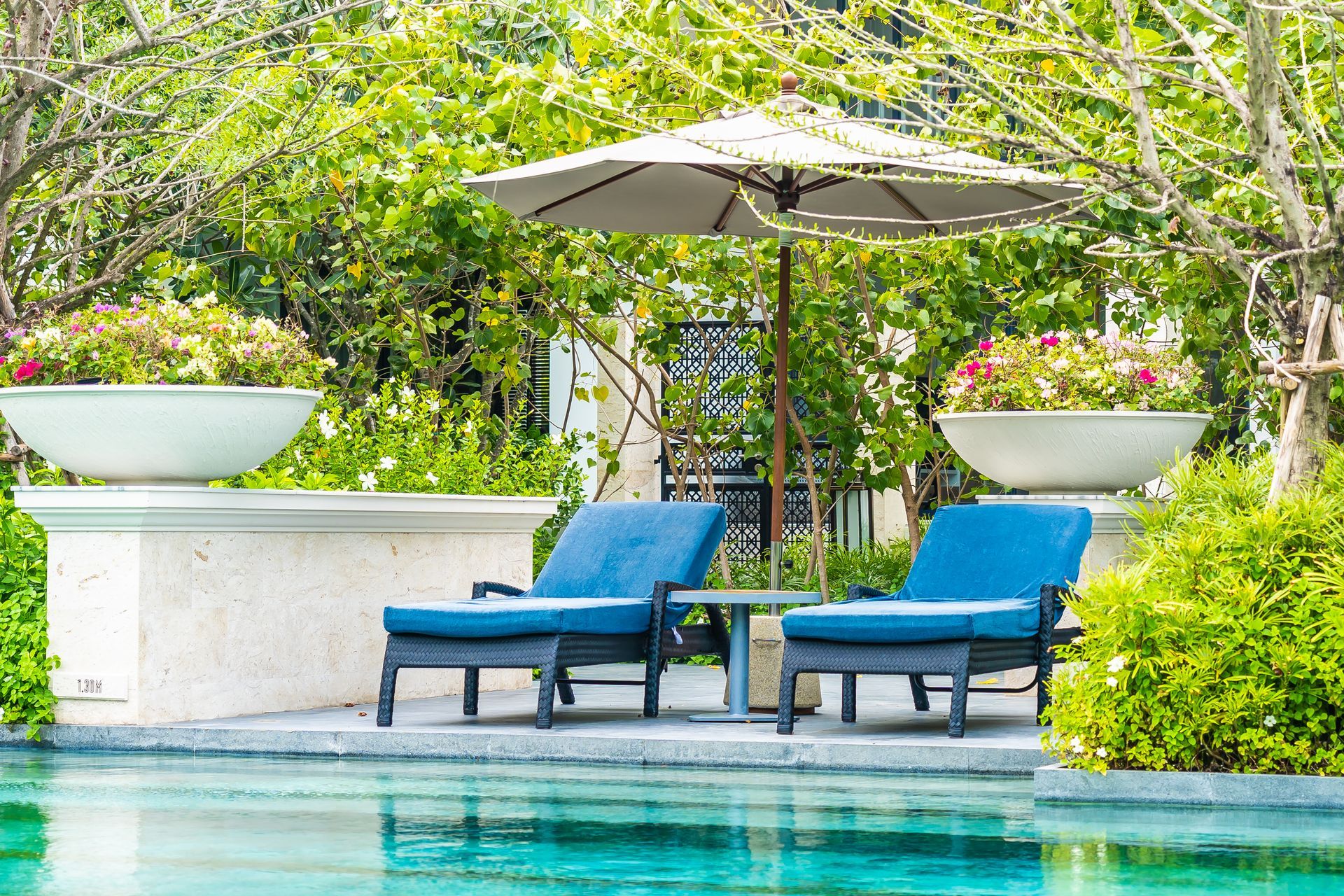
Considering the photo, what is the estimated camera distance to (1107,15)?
9531 mm

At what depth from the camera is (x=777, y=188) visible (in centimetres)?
826

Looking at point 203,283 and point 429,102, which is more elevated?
point 429,102

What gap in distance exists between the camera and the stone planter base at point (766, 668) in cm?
782

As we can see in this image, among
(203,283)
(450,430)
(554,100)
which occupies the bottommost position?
(450,430)

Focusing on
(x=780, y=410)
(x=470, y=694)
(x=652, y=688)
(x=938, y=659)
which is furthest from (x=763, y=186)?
(x=470, y=694)

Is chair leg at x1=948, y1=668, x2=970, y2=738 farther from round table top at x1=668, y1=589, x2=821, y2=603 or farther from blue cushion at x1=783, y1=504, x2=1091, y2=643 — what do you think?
round table top at x1=668, y1=589, x2=821, y2=603

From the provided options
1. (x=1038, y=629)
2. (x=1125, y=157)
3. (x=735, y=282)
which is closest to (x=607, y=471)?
(x=735, y=282)

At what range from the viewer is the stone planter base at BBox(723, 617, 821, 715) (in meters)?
7.82

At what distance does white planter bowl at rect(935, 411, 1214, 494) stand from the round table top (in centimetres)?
134

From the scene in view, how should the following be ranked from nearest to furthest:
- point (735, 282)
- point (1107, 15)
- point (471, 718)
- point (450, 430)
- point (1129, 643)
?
point (1129, 643) → point (471, 718) → point (1107, 15) → point (450, 430) → point (735, 282)

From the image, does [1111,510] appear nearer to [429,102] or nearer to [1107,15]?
[1107,15]

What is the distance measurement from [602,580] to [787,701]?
160 centimetres

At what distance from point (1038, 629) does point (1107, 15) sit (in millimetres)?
3971

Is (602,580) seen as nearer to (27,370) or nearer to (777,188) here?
Answer: (777,188)
